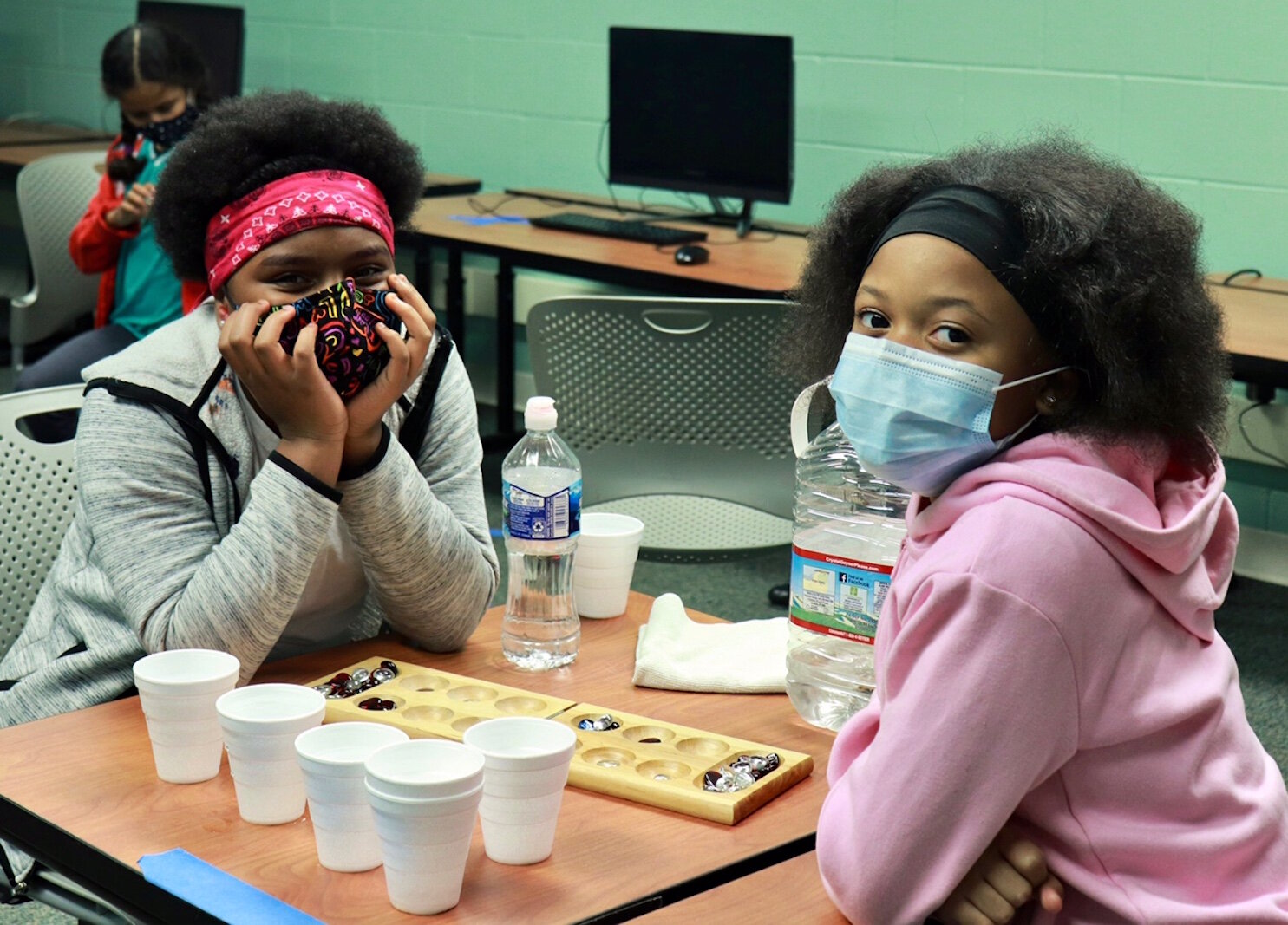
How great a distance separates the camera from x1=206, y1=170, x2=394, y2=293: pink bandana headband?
156 cm

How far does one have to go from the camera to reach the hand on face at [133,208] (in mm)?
3713

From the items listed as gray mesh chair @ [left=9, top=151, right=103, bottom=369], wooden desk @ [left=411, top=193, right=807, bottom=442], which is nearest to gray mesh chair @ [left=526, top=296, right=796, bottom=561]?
wooden desk @ [left=411, top=193, right=807, bottom=442]

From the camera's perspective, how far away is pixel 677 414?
9.32 ft

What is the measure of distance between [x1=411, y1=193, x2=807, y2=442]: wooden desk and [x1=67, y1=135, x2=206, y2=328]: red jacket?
80 centimetres

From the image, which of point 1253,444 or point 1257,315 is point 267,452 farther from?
point 1253,444

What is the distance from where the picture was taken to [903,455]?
46.1 inches

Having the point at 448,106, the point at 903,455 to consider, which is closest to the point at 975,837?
the point at 903,455

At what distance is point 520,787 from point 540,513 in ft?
1.59

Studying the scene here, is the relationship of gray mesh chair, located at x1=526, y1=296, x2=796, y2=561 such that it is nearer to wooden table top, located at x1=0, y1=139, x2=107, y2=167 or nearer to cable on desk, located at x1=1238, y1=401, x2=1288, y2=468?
cable on desk, located at x1=1238, y1=401, x2=1288, y2=468

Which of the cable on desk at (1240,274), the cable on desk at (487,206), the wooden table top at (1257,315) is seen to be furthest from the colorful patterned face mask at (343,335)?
the cable on desk at (487,206)

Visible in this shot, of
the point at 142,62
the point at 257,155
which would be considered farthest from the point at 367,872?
the point at 142,62

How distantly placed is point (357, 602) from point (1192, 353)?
964 millimetres

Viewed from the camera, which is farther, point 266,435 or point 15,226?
point 15,226

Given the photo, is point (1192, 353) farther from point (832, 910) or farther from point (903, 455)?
point (832, 910)
